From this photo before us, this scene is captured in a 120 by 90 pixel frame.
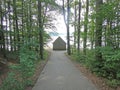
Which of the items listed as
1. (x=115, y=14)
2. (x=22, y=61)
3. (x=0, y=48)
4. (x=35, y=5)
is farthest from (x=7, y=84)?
(x=35, y=5)

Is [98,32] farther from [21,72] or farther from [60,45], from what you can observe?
[60,45]

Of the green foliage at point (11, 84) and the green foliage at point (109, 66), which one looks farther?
the green foliage at point (109, 66)

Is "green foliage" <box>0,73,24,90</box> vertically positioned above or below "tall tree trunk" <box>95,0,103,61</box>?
below

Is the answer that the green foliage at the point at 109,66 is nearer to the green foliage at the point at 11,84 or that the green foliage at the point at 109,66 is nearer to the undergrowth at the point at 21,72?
the undergrowth at the point at 21,72

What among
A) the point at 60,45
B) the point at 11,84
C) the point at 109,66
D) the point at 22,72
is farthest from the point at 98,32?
the point at 60,45

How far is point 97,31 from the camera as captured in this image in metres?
11.2

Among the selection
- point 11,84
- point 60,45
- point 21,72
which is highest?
point 21,72

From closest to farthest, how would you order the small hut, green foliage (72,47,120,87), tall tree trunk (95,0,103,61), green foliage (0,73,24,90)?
green foliage (0,73,24,90)
green foliage (72,47,120,87)
tall tree trunk (95,0,103,61)
the small hut

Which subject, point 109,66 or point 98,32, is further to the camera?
point 98,32

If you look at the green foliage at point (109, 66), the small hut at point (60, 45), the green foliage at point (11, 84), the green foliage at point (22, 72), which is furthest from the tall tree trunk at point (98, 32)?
the small hut at point (60, 45)

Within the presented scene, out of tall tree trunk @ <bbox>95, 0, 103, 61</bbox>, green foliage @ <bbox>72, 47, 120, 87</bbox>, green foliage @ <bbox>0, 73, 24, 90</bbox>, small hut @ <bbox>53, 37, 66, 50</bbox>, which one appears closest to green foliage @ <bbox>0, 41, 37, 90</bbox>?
green foliage @ <bbox>0, 73, 24, 90</bbox>

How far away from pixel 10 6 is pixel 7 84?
38.7 ft

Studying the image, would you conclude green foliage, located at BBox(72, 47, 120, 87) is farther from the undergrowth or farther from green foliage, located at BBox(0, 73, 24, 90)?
green foliage, located at BBox(0, 73, 24, 90)

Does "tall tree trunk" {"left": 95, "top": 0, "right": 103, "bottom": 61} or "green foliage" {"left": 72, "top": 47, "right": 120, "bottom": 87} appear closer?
"green foliage" {"left": 72, "top": 47, "right": 120, "bottom": 87}
